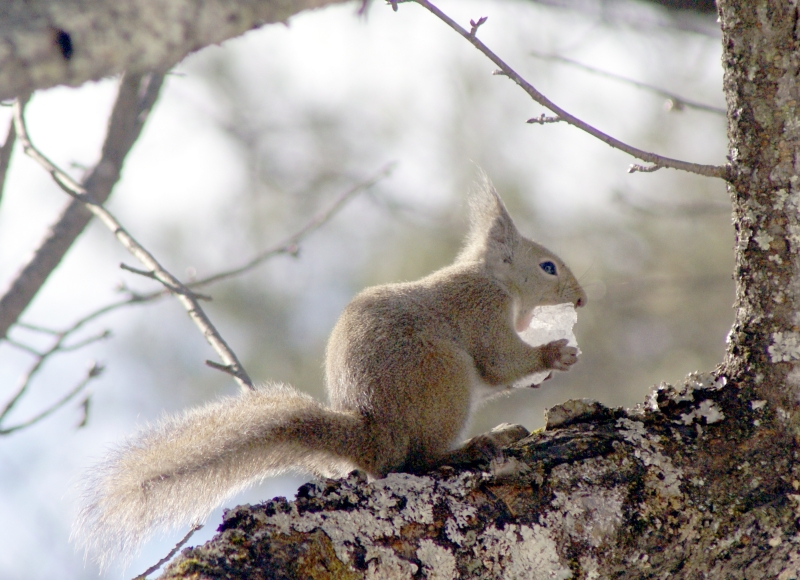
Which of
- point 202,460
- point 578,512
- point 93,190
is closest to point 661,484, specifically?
point 578,512

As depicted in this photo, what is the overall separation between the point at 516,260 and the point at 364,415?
5.28 ft

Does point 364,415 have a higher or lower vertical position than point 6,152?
lower

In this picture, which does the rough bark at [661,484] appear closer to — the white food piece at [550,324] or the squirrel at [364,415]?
the squirrel at [364,415]

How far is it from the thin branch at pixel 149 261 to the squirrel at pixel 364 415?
0.27m

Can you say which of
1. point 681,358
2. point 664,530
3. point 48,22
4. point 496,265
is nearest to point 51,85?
point 48,22

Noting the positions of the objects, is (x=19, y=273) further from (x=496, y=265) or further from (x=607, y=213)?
(x=607, y=213)

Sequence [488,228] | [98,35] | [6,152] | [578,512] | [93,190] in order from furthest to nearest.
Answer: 1. [488,228]
2. [93,190]
3. [6,152]
4. [578,512]
5. [98,35]

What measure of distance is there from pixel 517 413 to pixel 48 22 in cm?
607

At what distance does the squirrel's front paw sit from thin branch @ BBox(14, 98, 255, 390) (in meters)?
1.36

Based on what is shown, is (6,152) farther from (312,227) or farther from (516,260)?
(516,260)

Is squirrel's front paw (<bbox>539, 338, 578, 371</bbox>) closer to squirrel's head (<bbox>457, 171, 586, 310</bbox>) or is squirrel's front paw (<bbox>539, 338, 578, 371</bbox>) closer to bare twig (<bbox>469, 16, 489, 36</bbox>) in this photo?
squirrel's head (<bbox>457, 171, 586, 310</bbox>)

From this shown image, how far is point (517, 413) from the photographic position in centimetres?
714

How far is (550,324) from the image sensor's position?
405 cm

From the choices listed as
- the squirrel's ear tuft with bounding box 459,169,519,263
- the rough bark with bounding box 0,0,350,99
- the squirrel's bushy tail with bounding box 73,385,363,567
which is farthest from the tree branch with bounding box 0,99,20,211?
the squirrel's ear tuft with bounding box 459,169,519,263
